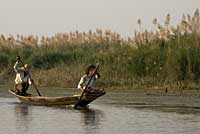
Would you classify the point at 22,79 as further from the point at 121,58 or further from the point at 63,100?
the point at 121,58

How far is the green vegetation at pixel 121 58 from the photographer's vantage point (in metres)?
29.1

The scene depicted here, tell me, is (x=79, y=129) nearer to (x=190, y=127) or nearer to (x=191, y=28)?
(x=190, y=127)

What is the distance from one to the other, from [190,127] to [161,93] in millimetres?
11043

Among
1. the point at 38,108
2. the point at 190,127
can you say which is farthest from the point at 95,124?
the point at 38,108

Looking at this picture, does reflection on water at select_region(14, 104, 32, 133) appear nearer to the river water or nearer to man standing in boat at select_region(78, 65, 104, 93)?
the river water

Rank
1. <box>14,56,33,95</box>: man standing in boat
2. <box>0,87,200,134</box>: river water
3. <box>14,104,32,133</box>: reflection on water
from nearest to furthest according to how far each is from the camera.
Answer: <box>0,87,200,134</box>: river water
<box>14,104,32,133</box>: reflection on water
<box>14,56,33,95</box>: man standing in boat

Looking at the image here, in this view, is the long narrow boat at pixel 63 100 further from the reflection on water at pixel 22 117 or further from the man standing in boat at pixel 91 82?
the reflection on water at pixel 22 117

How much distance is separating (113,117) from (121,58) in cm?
1236

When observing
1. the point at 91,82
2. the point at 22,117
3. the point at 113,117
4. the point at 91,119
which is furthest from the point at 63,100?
the point at 91,119

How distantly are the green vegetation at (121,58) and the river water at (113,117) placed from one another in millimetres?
2190

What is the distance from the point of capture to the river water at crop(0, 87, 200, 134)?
56.1 feet

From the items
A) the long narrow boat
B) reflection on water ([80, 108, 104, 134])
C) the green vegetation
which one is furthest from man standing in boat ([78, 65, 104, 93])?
the green vegetation

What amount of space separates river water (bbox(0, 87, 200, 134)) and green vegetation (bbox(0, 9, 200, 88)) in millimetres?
2190

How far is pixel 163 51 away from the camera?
30703 mm
